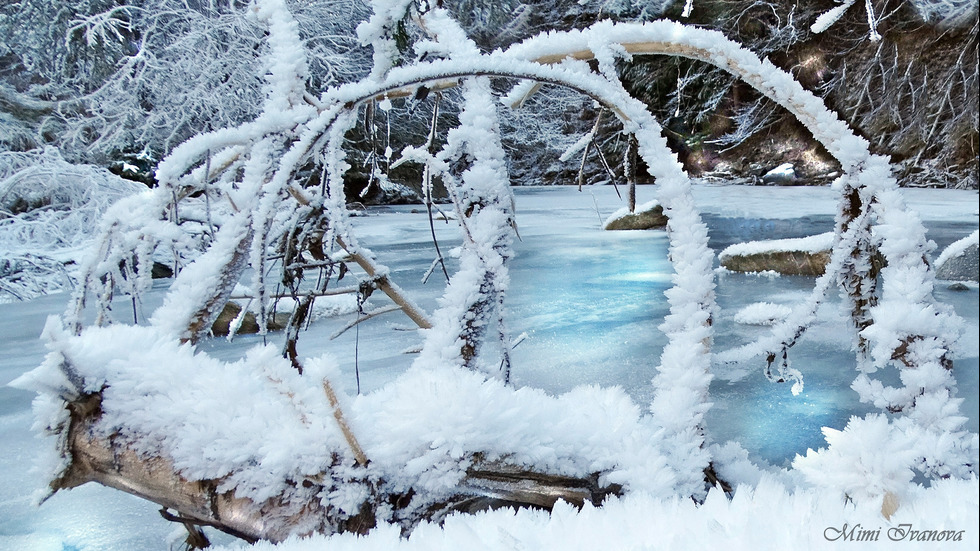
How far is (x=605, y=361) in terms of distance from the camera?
46.1 inches

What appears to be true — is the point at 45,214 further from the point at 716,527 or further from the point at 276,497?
the point at 716,527

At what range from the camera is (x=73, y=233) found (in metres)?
1.10

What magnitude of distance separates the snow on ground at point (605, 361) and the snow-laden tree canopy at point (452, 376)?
0.05 metres

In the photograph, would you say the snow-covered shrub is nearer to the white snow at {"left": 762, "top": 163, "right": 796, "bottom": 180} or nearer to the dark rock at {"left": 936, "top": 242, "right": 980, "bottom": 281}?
the dark rock at {"left": 936, "top": 242, "right": 980, "bottom": 281}

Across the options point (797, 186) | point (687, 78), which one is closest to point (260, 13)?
point (687, 78)

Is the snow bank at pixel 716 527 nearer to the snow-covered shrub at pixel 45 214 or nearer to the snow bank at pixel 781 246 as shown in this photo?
the snow-covered shrub at pixel 45 214

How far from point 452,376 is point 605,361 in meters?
0.78

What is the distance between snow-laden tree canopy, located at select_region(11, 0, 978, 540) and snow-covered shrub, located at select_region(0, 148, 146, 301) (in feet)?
1.87

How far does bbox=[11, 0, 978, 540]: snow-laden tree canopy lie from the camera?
40 centimetres

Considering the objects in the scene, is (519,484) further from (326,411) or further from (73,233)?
(73,233)

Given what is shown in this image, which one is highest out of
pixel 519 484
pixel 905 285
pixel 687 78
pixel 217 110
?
pixel 687 78

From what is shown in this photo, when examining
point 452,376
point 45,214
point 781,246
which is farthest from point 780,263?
point 45,214

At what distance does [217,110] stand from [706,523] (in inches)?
43.5

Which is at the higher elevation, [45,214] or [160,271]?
[45,214]
